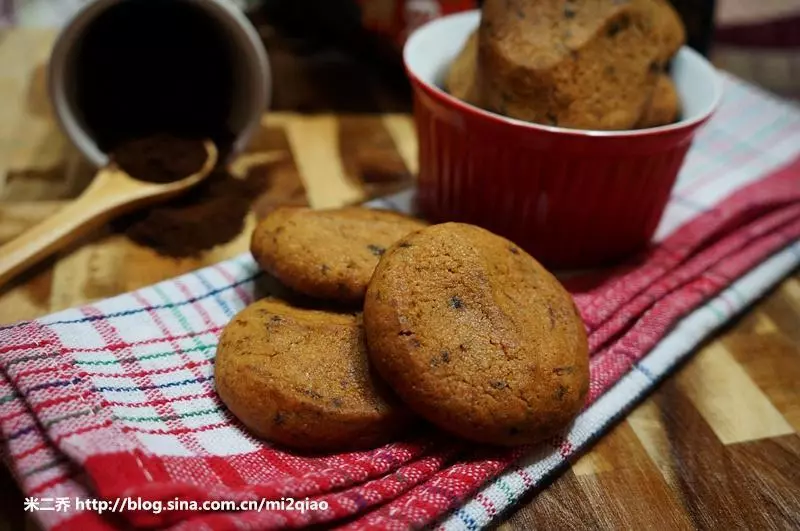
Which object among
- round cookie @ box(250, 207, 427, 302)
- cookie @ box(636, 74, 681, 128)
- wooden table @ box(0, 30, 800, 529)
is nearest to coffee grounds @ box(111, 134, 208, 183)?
wooden table @ box(0, 30, 800, 529)

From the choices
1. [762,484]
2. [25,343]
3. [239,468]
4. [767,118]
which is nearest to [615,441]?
[762,484]

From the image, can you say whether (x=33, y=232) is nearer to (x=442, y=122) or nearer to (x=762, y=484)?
(x=442, y=122)

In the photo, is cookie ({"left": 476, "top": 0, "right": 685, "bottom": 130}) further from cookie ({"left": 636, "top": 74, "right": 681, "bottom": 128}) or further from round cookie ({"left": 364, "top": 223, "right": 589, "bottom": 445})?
round cookie ({"left": 364, "top": 223, "right": 589, "bottom": 445})

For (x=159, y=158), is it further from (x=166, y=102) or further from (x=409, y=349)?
(x=409, y=349)

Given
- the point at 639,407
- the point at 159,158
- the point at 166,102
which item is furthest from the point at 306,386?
the point at 166,102

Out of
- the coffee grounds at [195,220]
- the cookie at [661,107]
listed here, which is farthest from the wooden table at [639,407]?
the cookie at [661,107]

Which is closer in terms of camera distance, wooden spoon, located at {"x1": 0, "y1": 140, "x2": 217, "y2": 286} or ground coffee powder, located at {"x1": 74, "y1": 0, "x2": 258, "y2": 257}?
wooden spoon, located at {"x1": 0, "y1": 140, "x2": 217, "y2": 286}

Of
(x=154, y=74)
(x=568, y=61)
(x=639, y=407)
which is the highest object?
(x=568, y=61)
